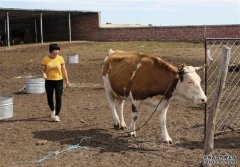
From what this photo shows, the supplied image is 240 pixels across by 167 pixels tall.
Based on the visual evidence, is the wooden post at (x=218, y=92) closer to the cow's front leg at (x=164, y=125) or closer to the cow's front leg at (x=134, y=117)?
the cow's front leg at (x=164, y=125)

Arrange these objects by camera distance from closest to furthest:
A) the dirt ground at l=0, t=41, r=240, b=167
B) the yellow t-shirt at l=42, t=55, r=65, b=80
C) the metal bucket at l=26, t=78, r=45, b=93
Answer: the dirt ground at l=0, t=41, r=240, b=167 → the yellow t-shirt at l=42, t=55, r=65, b=80 → the metal bucket at l=26, t=78, r=45, b=93

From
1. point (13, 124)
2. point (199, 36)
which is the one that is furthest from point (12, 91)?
point (199, 36)

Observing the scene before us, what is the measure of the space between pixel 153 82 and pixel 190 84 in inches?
29.0

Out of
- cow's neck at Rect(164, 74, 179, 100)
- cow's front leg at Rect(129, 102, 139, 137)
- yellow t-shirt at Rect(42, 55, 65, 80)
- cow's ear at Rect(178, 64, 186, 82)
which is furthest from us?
yellow t-shirt at Rect(42, 55, 65, 80)

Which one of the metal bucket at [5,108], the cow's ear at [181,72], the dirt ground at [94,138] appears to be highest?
the cow's ear at [181,72]

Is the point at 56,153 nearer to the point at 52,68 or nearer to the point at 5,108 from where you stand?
the point at 52,68

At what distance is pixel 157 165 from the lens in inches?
255

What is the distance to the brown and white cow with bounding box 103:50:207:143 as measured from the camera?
7.57m

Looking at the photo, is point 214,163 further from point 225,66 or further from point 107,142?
point 107,142

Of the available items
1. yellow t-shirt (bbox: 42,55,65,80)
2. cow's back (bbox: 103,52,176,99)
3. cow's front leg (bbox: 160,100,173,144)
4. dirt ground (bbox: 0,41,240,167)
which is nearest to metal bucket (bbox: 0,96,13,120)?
dirt ground (bbox: 0,41,240,167)

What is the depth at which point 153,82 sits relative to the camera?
7949 millimetres

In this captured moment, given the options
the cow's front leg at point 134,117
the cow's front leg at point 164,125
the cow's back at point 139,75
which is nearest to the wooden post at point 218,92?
the cow's front leg at point 164,125

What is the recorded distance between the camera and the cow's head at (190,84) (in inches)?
294

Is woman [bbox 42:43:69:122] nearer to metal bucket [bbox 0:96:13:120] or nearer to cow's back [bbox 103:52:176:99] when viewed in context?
metal bucket [bbox 0:96:13:120]
